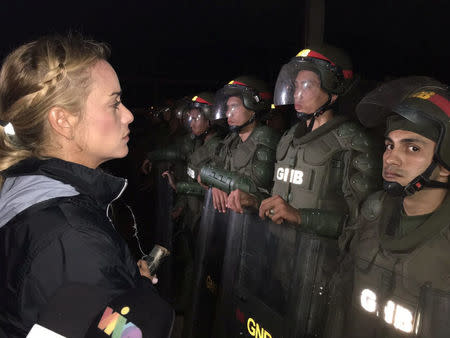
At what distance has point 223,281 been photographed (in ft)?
9.93

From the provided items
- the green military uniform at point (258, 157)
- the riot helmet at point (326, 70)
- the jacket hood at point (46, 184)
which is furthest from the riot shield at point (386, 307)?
the green military uniform at point (258, 157)

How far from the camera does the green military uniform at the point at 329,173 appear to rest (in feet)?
8.67

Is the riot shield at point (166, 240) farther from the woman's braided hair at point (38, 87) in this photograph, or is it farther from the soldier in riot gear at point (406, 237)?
the woman's braided hair at point (38, 87)

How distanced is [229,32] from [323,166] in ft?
57.5

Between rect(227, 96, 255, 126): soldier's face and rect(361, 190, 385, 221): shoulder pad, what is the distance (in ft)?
8.03

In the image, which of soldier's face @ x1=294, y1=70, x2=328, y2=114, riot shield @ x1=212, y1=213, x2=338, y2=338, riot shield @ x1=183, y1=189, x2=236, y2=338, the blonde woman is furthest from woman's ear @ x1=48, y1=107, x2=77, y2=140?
soldier's face @ x1=294, y1=70, x2=328, y2=114

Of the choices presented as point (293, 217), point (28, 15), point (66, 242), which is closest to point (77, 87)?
point (66, 242)

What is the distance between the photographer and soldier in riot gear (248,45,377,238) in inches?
104

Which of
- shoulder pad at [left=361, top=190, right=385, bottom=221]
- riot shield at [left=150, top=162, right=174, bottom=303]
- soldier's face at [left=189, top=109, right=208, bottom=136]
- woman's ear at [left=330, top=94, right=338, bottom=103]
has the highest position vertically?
woman's ear at [left=330, top=94, right=338, bottom=103]

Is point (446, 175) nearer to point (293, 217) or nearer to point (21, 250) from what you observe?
point (293, 217)

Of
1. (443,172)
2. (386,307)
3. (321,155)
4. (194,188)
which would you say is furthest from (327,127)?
(194,188)

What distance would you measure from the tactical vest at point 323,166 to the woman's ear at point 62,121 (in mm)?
2112

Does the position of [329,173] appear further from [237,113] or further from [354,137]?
[237,113]

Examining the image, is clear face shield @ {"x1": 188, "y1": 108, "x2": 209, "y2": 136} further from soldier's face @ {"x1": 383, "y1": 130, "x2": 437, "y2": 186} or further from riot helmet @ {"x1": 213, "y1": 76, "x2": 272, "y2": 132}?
soldier's face @ {"x1": 383, "y1": 130, "x2": 437, "y2": 186}
